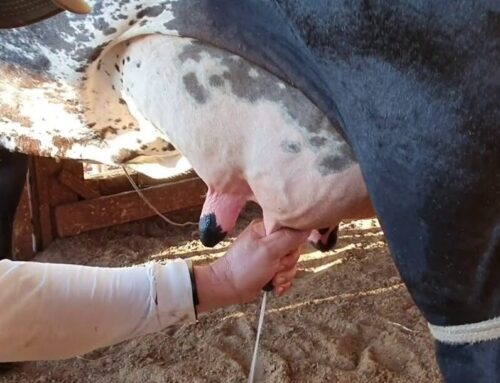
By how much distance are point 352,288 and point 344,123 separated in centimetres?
124

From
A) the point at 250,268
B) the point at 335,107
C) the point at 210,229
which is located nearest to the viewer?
the point at 335,107

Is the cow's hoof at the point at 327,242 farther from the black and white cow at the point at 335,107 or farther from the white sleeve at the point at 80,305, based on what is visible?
the white sleeve at the point at 80,305

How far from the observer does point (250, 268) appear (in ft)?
2.92

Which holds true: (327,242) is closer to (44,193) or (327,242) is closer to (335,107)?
(335,107)

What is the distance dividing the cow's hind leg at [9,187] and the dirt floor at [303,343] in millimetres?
239

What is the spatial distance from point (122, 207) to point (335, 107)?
1.55 m

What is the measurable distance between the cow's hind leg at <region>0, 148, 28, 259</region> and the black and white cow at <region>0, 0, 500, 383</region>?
0.55m

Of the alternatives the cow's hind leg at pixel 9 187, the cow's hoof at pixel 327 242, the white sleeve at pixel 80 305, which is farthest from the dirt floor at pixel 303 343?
the cow's hoof at pixel 327 242

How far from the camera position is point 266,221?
717mm

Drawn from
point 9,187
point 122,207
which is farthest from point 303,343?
point 122,207

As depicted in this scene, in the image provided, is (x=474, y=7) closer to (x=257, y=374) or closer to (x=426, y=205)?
(x=426, y=205)

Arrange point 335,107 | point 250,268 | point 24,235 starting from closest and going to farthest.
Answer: point 335,107 → point 250,268 → point 24,235

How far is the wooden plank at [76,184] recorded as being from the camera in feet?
6.56

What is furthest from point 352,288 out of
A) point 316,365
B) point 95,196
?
point 95,196
